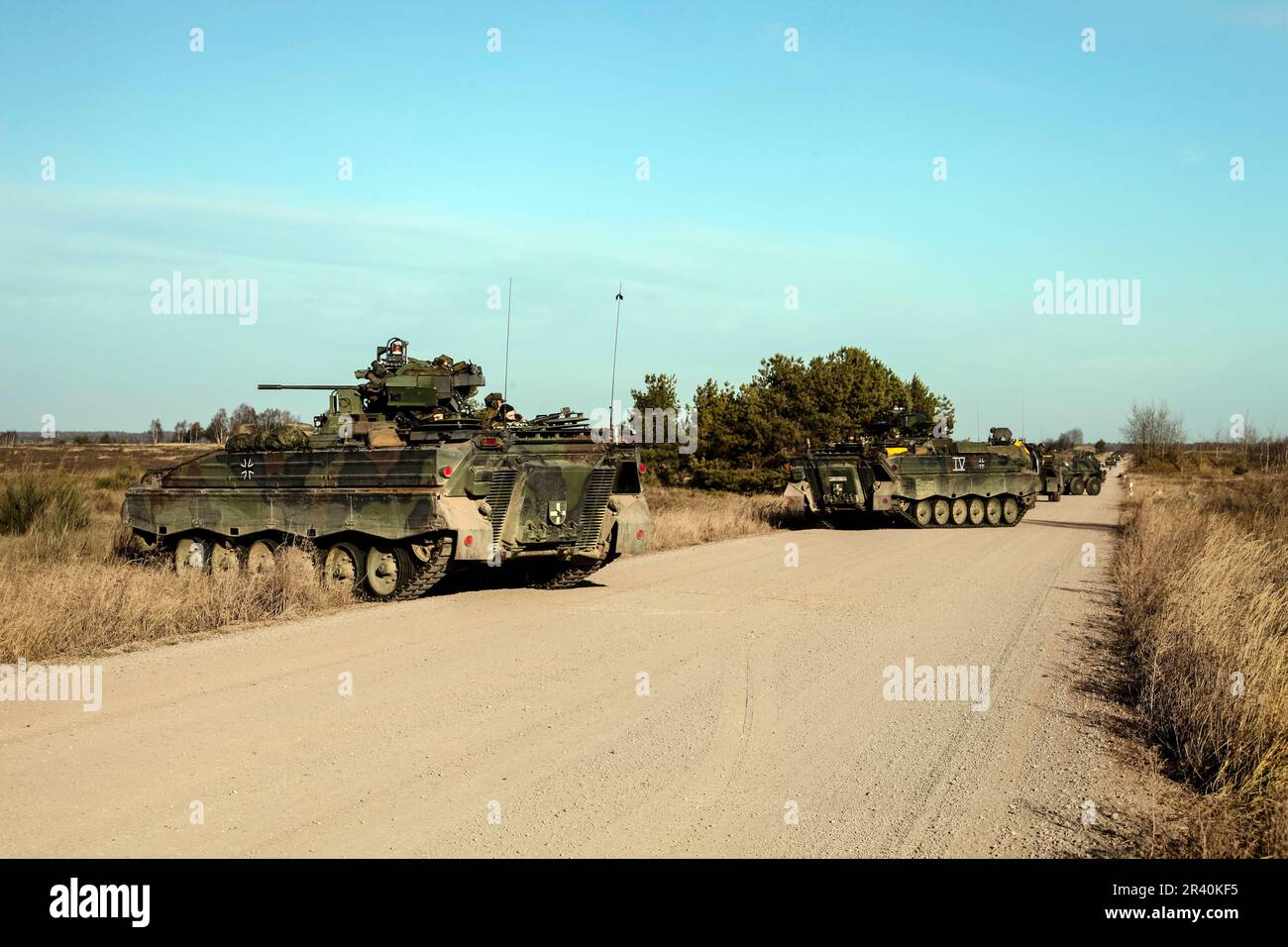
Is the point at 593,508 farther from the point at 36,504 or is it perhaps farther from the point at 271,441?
the point at 36,504

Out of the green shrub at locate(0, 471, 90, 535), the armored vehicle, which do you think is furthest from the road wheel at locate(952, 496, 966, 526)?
the green shrub at locate(0, 471, 90, 535)

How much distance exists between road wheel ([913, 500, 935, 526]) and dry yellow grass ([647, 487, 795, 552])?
2.92 metres

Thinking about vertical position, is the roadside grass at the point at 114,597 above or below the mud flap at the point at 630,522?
below

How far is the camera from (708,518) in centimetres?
2441

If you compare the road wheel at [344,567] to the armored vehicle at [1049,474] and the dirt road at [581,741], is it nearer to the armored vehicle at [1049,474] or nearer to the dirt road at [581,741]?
the dirt road at [581,741]

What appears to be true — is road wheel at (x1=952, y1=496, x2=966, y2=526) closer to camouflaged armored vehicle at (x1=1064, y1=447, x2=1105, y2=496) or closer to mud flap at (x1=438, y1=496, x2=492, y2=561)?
mud flap at (x1=438, y1=496, x2=492, y2=561)

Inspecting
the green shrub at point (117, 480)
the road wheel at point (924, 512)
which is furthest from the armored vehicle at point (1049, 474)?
the green shrub at point (117, 480)

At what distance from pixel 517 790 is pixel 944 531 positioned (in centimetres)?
2117

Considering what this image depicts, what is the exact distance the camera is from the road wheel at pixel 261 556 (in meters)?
14.1

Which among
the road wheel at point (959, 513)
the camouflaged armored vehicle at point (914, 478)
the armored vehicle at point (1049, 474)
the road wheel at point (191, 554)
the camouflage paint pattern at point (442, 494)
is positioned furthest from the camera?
the armored vehicle at point (1049, 474)

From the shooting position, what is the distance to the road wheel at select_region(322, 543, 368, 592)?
13188 mm

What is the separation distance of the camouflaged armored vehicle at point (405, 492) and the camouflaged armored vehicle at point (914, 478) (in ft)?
40.9


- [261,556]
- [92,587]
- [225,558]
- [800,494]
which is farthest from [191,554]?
[800,494]
